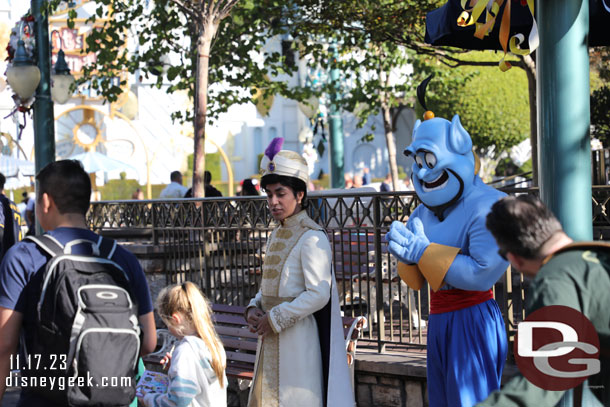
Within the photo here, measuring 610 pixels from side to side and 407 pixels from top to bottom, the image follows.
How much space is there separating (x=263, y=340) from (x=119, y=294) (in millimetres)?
1579

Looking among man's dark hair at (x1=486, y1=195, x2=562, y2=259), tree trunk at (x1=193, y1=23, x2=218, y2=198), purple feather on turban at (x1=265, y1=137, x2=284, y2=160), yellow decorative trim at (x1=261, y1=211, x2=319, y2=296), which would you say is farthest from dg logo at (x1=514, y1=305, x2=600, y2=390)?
tree trunk at (x1=193, y1=23, x2=218, y2=198)

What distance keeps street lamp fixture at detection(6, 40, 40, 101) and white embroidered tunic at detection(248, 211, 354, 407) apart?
5.45m

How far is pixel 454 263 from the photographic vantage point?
414 centimetres

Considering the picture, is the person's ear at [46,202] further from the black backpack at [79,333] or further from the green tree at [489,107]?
the green tree at [489,107]

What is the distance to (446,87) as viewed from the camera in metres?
17.6

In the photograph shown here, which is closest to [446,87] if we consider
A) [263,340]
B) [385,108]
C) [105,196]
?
[385,108]

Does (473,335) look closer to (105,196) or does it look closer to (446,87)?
(446,87)

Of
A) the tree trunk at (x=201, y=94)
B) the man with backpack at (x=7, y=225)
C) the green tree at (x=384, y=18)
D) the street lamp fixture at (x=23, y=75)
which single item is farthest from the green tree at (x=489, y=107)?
the man with backpack at (x=7, y=225)

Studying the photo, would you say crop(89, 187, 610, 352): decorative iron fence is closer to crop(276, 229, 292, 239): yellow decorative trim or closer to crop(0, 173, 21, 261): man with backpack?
crop(276, 229, 292, 239): yellow decorative trim

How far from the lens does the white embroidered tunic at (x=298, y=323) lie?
467 centimetres

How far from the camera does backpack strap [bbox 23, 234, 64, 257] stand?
3373 millimetres

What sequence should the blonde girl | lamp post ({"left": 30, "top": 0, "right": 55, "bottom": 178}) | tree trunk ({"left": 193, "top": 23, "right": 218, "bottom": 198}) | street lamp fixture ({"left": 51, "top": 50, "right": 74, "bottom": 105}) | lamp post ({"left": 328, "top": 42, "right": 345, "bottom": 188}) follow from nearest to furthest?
1. the blonde girl
2. lamp post ({"left": 30, "top": 0, "right": 55, "bottom": 178})
3. tree trunk ({"left": 193, "top": 23, "right": 218, "bottom": 198})
4. street lamp fixture ({"left": 51, "top": 50, "right": 74, "bottom": 105})
5. lamp post ({"left": 328, "top": 42, "right": 345, "bottom": 188})

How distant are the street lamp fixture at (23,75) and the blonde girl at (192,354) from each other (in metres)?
5.59

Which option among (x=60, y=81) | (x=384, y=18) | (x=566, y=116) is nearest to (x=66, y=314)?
(x=566, y=116)
